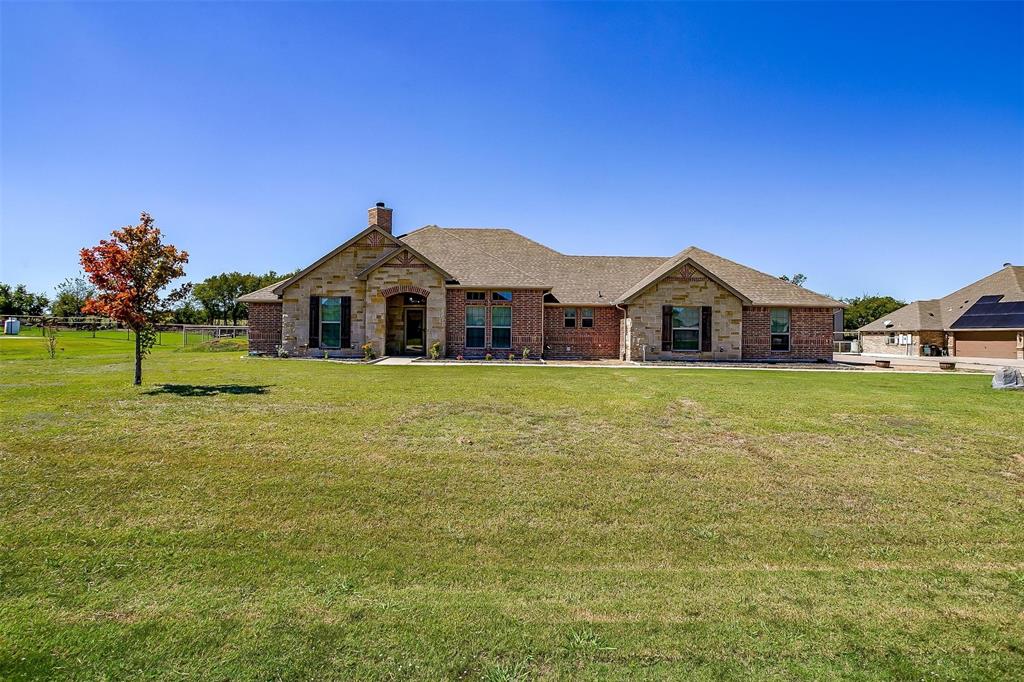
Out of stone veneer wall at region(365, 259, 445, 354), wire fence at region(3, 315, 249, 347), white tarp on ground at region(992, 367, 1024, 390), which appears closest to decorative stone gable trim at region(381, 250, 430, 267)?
stone veneer wall at region(365, 259, 445, 354)

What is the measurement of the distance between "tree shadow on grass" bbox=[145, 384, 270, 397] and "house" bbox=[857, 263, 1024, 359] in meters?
44.1

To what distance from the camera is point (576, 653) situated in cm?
358

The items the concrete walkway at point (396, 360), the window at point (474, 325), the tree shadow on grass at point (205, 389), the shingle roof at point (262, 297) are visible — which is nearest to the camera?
the tree shadow on grass at point (205, 389)

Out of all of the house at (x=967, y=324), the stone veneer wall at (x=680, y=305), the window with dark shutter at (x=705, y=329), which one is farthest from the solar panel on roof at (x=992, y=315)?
the window with dark shutter at (x=705, y=329)

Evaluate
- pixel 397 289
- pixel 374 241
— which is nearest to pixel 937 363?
pixel 397 289

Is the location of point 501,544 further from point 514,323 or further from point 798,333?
point 798,333

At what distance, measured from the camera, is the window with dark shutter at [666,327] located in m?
24.5

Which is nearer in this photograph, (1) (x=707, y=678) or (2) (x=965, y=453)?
(1) (x=707, y=678)

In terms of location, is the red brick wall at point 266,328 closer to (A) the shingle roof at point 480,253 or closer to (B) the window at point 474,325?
(A) the shingle roof at point 480,253

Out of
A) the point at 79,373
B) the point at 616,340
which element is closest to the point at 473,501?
the point at 79,373

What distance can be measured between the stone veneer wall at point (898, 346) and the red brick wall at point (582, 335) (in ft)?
98.4

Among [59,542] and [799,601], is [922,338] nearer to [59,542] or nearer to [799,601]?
[799,601]

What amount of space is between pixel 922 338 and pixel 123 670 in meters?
51.3

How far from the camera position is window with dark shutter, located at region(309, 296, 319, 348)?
2356cm
